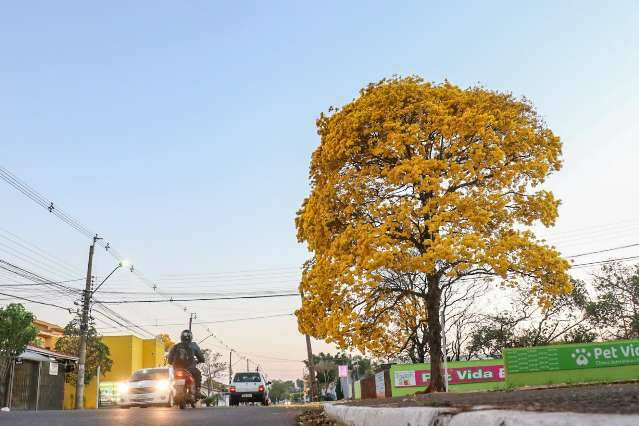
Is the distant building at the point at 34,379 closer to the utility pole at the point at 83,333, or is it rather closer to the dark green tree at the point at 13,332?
the dark green tree at the point at 13,332

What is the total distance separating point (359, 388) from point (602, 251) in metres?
19.8

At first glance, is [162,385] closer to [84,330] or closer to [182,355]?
[182,355]

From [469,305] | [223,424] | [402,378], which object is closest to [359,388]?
[469,305]

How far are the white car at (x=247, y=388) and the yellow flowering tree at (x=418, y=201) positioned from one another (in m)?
13.9

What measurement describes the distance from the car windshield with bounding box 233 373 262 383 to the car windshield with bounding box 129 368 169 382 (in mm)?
10746

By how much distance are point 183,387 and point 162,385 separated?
1.84 metres

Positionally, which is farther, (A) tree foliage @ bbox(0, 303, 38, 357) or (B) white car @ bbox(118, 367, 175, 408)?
(A) tree foliage @ bbox(0, 303, 38, 357)

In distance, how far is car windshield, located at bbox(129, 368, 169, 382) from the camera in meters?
20.3

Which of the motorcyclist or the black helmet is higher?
the black helmet

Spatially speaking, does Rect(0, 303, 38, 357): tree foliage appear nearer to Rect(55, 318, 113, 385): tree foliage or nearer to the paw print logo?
Rect(55, 318, 113, 385): tree foliage

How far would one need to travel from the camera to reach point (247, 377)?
31219mm

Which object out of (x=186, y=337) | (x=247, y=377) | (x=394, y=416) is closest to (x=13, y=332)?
(x=247, y=377)

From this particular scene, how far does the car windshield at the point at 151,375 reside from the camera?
20255 millimetres

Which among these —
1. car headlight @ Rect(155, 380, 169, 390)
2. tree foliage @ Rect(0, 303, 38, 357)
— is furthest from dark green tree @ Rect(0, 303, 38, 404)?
car headlight @ Rect(155, 380, 169, 390)
